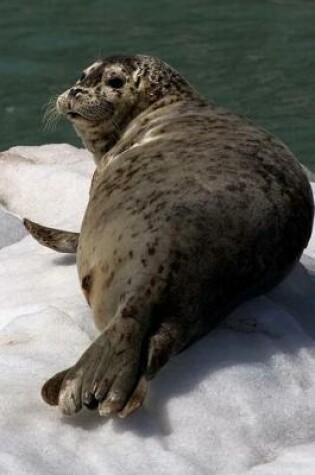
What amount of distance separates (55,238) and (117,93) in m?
0.72

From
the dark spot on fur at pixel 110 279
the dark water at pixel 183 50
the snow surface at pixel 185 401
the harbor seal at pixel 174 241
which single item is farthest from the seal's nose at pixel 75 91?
the dark water at pixel 183 50

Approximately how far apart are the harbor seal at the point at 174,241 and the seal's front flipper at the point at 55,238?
0.06 ft

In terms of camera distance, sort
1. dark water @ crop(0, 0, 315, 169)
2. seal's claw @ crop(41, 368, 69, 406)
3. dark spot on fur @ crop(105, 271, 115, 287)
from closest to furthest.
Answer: seal's claw @ crop(41, 368, 69, 406)
dark spot on fur @ crop(105, 271, 115, 287)
dark water @ crop(0, 0, 315, 169)

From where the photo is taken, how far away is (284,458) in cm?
391

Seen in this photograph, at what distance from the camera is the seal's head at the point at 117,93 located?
586cm

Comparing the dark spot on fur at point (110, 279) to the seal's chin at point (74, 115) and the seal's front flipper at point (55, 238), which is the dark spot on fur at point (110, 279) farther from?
the seal's chin at point (74, 115)

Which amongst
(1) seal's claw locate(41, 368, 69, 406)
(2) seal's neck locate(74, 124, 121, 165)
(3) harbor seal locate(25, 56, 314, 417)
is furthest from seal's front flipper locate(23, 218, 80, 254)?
(1) seal's claw locate(41, 368, 69, 406)

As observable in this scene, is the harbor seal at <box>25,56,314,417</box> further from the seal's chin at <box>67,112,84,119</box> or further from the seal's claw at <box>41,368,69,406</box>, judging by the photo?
the seal's chin at <box>67,112,84,119</box>

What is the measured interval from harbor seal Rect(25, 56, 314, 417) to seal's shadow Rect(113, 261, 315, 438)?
0.21 ft

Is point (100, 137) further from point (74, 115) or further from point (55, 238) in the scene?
point (55, 238)

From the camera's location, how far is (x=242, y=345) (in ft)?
14.5

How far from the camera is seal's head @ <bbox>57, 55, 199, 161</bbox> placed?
5.86m

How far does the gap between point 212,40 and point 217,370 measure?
22.9 feet

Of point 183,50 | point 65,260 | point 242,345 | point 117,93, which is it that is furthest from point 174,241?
point 183,50
